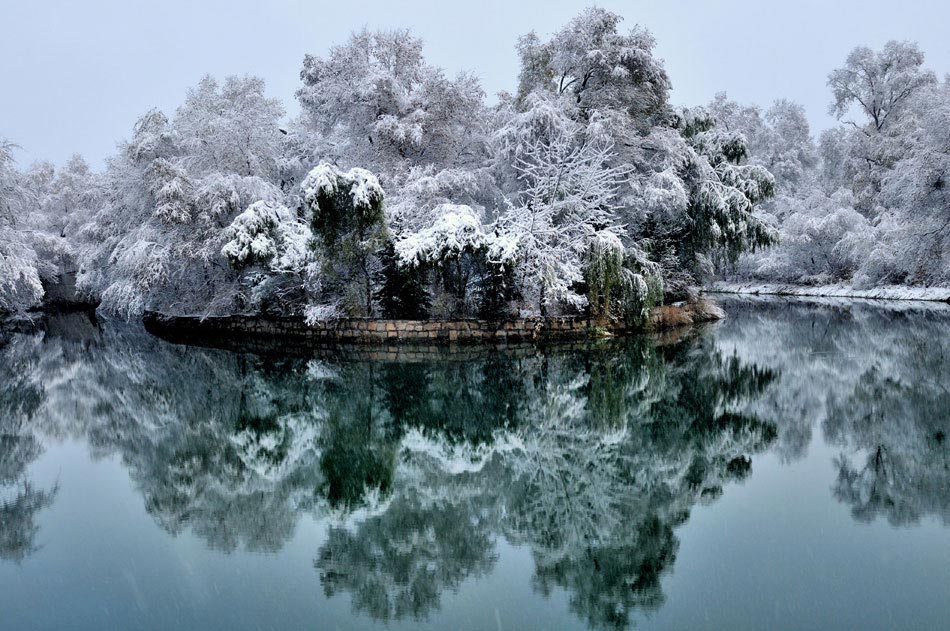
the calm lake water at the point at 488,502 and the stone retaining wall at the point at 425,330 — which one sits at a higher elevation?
the stone retaining wall at the point at 425,330

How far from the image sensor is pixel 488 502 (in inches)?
200

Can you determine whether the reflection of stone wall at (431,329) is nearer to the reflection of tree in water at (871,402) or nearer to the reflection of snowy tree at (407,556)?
the reflection of tree in water at (871,402)

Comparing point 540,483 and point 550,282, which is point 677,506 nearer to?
point 540,483

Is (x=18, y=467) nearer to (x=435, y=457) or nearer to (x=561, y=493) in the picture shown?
(x=435, y=457)

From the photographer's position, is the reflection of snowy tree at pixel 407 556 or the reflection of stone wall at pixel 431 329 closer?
the reflection of snowy tree at pixel 407 556

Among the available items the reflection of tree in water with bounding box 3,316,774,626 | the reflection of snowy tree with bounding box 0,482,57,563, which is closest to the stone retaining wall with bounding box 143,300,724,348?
the reflection of tree in water with bounding box 3,316,774,626

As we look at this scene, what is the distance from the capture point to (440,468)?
6.01 metres

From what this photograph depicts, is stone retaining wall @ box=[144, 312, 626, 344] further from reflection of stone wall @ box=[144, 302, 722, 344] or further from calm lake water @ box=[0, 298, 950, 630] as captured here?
calm lake water @ box=[0, 298, 950, 630]

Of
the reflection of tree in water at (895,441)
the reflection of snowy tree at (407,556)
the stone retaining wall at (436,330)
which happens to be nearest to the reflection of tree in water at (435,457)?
the reflection of snowy tree at (407,556)

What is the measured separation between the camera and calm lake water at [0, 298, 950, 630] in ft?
11.8

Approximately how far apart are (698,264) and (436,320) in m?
10.2

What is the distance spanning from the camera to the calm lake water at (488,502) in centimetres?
358

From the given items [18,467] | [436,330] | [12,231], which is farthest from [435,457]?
[12,231]

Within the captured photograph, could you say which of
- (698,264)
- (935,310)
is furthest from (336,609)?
(935,310)
